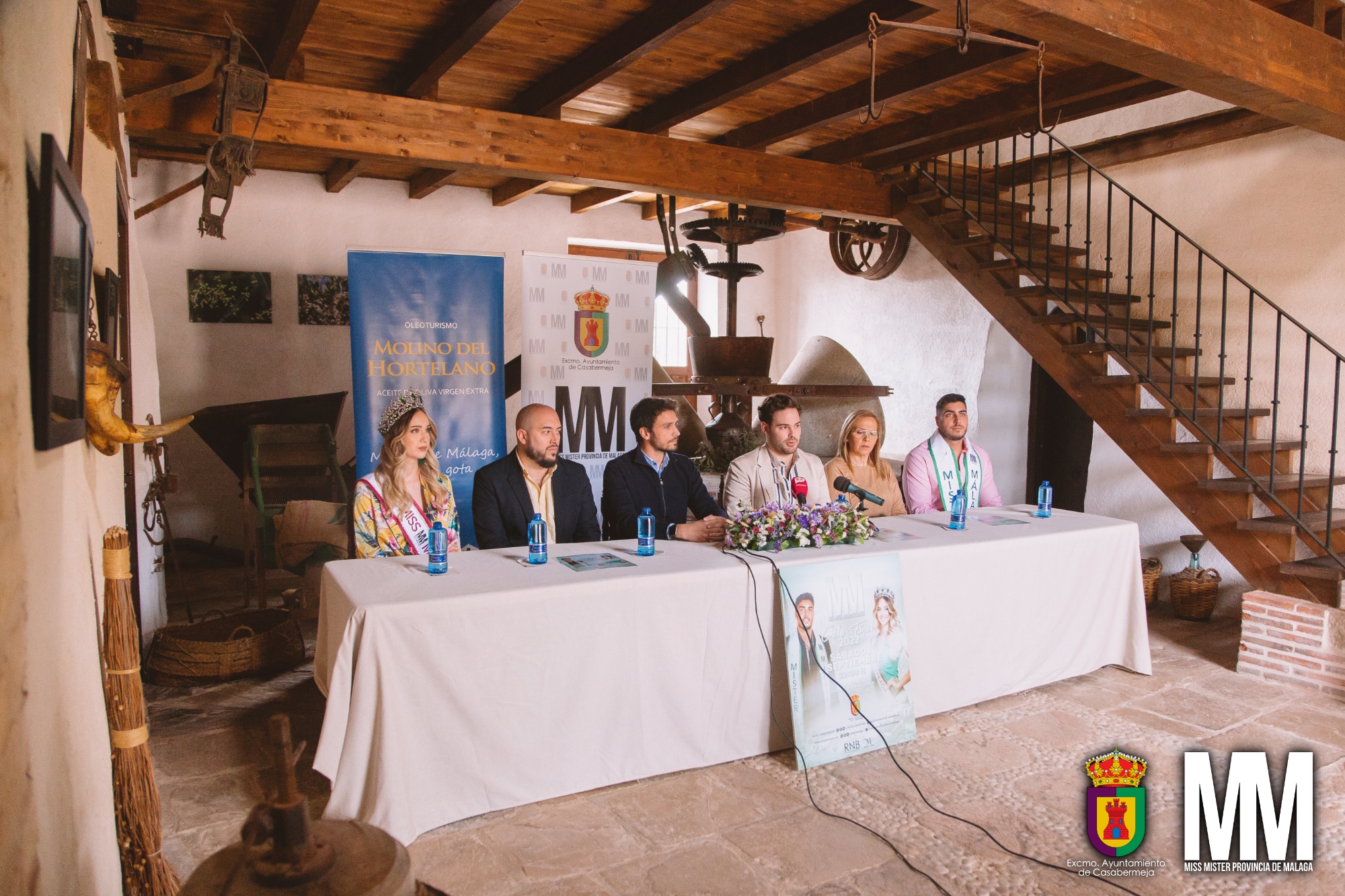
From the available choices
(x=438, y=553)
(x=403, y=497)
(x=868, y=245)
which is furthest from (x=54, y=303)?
(x=868, y=245)

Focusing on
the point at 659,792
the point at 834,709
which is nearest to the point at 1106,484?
the point at 834,709

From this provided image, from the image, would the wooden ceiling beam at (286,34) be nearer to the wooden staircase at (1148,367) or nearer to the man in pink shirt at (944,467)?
the man in pink shirt at (944,467)

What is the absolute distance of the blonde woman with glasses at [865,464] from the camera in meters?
4.59

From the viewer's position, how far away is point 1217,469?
18.1ft

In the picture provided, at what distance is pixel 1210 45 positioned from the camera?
135 inches

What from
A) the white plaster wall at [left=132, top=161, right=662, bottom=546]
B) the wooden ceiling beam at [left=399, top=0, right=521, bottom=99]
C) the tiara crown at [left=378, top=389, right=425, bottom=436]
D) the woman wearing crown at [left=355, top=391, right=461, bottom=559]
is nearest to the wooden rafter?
the wooden ceiling beam at [left=399, top=0, right=521, bottom=99]

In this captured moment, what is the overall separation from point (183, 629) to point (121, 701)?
2860 mm

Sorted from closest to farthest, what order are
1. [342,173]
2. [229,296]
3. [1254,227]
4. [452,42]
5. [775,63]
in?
1. [452,42]
2. [775,63]
3. [1254,227]
4. [342,173]
5. [229,296]

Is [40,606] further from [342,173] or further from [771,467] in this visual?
[342,173]

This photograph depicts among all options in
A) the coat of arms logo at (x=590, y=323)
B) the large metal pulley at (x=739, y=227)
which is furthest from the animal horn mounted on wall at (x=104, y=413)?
the large metal pulley at (x=739, y=227)

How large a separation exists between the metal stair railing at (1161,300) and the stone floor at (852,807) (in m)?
1.50

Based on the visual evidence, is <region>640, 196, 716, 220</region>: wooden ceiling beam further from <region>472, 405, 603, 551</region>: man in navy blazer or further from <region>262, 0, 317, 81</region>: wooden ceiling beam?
<region>472, 405, 603, 551</region>: man in navy blazer

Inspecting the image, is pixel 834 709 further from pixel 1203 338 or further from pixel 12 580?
pixel 1203 338

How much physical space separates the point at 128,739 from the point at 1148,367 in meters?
5.04
